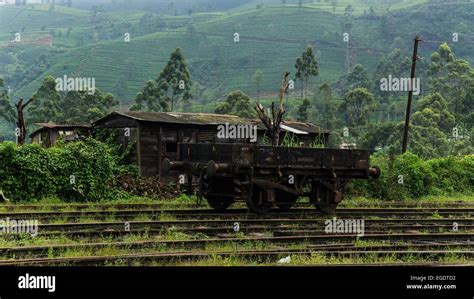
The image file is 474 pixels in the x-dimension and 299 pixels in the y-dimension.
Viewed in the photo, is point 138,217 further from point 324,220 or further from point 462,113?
point 462,113

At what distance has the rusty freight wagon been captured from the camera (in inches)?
578

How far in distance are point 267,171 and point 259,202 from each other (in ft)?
2.82

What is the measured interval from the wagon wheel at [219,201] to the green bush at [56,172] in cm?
558

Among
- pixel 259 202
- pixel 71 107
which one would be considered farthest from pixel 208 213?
pixel 71 107

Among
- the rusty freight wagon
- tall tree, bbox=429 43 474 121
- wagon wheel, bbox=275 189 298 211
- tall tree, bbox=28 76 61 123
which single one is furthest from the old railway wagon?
tall tree, bbox=429 43 474 121

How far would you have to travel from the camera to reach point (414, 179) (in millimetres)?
25141

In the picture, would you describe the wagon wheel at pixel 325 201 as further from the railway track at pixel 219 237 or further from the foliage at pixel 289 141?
the foliage at pixel 289 141

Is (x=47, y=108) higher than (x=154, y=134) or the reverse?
the reverse

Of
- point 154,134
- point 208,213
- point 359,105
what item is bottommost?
point 208,213

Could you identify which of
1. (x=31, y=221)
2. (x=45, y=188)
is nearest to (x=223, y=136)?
(x=45, y=188)

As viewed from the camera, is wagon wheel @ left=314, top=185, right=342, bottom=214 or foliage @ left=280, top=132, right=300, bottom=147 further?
foliage @ left=280, top=132, right=300, bottom=147

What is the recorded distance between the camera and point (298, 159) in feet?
50.8

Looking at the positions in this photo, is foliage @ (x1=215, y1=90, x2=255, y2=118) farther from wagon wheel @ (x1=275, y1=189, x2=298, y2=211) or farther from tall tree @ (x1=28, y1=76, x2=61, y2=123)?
wagon wheel @ (x1=275, y1=189, x2=298, y2=211)

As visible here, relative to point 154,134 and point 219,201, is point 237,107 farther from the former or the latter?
point 219,201
